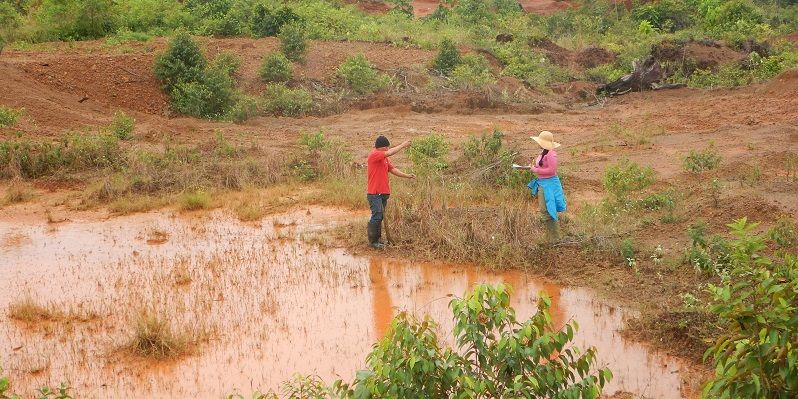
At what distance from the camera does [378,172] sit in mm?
10719

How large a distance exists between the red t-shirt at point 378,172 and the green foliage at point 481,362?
5427 mm

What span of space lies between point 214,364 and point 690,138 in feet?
35.9

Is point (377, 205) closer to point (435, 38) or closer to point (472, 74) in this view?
point (472, 74)

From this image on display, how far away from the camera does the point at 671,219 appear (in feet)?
36.0

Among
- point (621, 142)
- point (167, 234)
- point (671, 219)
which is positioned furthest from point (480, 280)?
point (621, 142)

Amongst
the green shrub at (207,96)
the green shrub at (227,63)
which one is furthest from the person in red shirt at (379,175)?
the green shrub at (227,63)

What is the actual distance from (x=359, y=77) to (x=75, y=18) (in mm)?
8269

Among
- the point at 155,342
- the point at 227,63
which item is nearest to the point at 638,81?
the point at 227,63

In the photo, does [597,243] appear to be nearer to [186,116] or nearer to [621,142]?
[621,142]

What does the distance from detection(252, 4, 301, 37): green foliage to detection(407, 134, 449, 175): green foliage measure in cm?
Answer: 1193

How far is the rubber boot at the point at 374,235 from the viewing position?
1101cm

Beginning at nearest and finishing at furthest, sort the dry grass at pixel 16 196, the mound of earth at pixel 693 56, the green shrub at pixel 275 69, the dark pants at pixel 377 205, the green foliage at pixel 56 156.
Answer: the dark pants at pixel 377 205 < the dry grass at pixel 16 196 < the green foliage at pixel 56 156 < the green shrub at pixel 275 69 < the mound of earth at pixel 693 56

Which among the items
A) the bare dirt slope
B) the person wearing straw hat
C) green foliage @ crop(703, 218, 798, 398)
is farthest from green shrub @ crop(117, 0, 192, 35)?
green foliage @ crop(703, 218, 798, 398)

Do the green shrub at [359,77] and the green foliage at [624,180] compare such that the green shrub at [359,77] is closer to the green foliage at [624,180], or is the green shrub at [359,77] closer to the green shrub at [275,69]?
the green shrub at [275,69]
